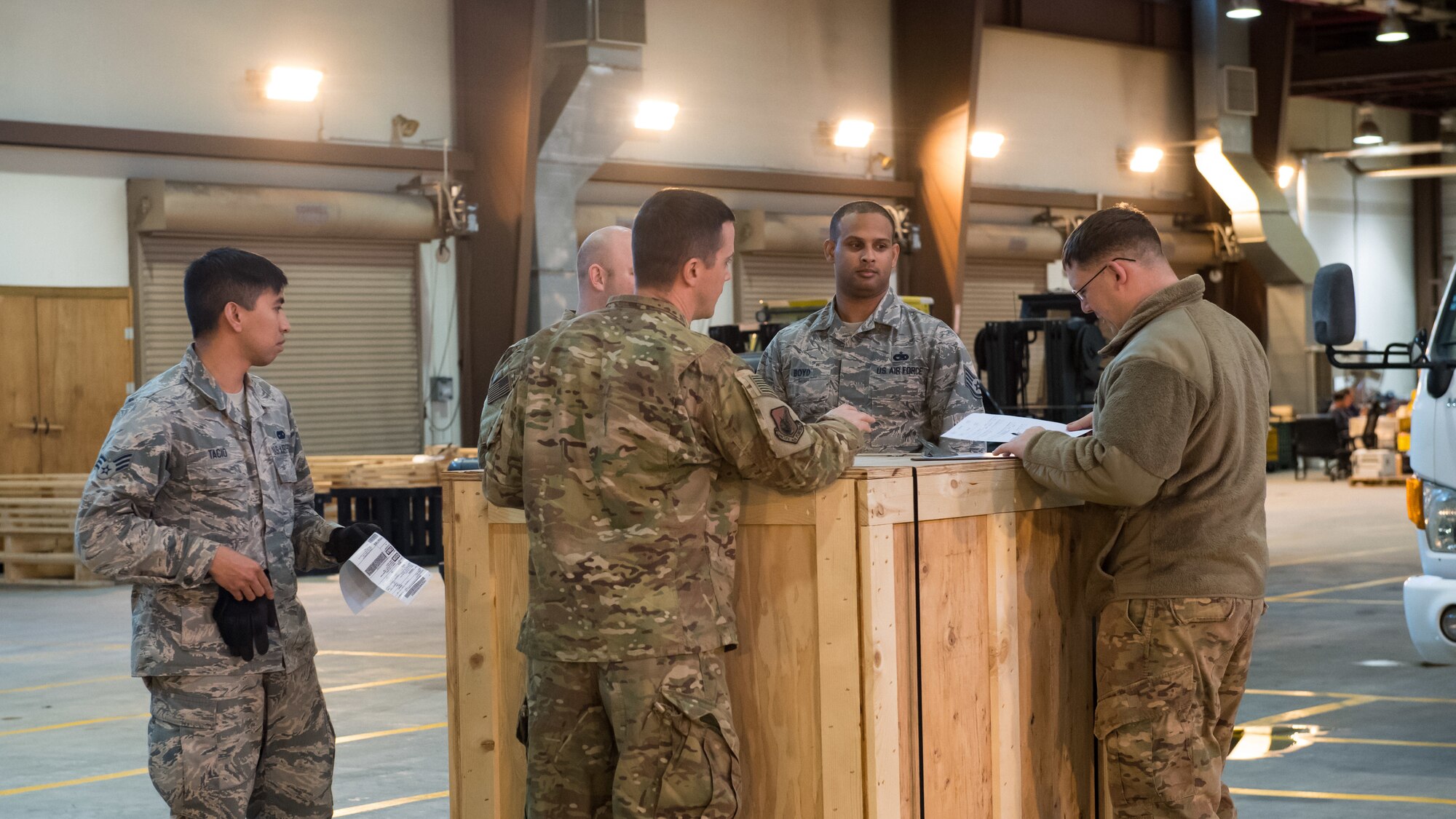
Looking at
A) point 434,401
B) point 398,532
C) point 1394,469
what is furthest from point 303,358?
point 1394,469

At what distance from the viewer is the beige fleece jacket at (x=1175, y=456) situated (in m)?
3.69

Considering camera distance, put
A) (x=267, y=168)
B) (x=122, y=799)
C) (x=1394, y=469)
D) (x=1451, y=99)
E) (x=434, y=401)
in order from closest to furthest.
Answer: (x=122, y=799) → (x=267, y=168) → (x=434, y=401) → (x=1394, y=469) → (x=1451, y=99)

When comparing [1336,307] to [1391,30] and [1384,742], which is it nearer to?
[1384,742]

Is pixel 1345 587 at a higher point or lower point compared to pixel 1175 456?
lower

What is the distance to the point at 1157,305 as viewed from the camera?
388 cm

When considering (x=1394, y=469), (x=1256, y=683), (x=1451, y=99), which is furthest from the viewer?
(x=1451, y=99)

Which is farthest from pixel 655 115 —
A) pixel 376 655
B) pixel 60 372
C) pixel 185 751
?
pixel 185 751

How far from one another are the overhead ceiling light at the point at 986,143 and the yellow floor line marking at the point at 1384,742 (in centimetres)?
1672

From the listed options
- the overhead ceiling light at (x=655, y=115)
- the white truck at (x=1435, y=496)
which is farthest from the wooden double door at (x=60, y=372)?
the white truck at (x=1435, y=496)

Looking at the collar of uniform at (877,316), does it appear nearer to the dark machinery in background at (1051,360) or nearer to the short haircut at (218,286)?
the short haircut at (218,286)

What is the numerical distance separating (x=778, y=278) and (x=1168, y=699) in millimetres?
17777

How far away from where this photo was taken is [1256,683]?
8.60 metres

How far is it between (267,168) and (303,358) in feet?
7.09

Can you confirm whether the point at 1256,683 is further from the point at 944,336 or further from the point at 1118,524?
the point at 1118,524
